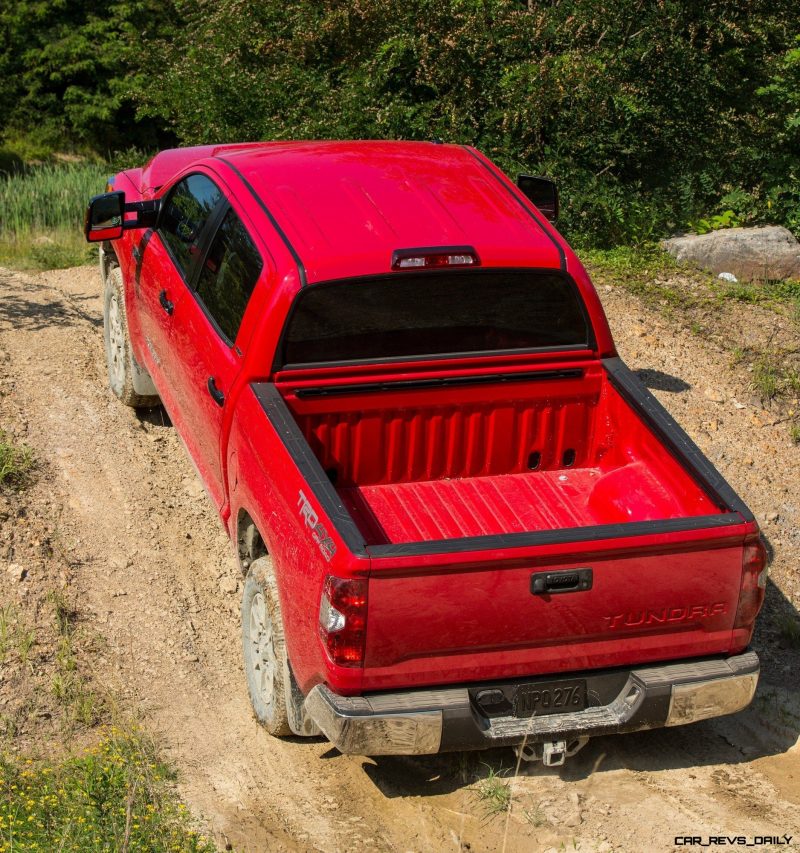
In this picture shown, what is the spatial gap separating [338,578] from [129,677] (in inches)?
68.3

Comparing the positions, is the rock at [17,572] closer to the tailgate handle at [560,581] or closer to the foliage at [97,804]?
the foliage at [97,804]

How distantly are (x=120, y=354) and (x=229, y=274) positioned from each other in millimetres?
2225

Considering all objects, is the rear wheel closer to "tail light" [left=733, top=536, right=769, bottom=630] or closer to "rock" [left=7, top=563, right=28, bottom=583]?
"rock" [left=7, top=563, right=28, bottom=583]

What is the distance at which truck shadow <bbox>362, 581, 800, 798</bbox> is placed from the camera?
4742 millimetres

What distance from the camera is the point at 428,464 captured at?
5.42 m

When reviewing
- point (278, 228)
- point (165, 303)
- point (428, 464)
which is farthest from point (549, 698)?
point (165, 303)

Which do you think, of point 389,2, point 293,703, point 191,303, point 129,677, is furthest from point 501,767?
point 389,2

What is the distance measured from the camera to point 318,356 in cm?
505

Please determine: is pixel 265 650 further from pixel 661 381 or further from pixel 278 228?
pixel 661 381

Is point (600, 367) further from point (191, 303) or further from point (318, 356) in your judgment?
point (191, 303)

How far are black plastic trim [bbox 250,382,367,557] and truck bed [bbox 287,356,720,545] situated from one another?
9.3 inches

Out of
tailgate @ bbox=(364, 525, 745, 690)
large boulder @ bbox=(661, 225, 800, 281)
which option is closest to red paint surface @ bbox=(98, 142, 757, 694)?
tailgate @ bbox=(364, 525, 745, 690)

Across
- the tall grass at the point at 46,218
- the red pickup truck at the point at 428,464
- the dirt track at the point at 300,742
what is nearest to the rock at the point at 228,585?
the dirt track at the point at 300,742

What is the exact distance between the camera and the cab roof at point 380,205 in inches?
201
